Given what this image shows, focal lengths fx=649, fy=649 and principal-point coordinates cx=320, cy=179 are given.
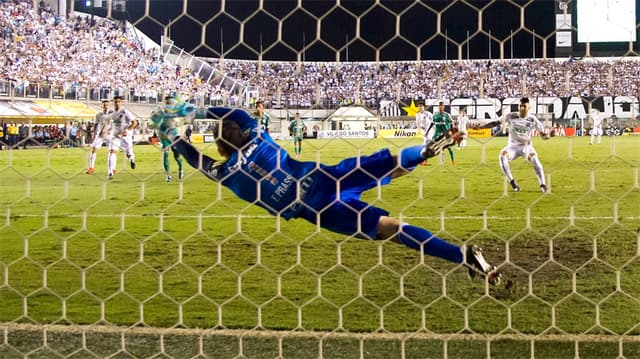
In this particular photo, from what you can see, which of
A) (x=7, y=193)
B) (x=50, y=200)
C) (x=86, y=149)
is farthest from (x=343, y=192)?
(x=7, y=193)

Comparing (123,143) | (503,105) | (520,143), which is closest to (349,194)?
(503,105)

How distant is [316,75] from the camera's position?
2.42 meters

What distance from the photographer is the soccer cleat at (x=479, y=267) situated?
2.31m

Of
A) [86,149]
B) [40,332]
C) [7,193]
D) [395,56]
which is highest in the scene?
[395,56]

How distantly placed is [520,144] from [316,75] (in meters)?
2.22

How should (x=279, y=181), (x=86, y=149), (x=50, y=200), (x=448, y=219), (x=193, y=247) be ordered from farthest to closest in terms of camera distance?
(x=50, y=200) < (x=448, y=219) < (x=193, y=247) < (x=86, y=149) < (x=279, y=181)

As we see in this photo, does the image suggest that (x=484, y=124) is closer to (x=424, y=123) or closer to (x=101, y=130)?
(x=424, y=123)

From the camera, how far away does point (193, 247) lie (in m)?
3.29

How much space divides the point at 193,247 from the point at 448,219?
1.46 m

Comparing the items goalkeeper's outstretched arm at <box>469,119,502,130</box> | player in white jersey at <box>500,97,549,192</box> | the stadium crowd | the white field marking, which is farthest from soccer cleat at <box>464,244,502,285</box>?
player in white jersey at <box>500,97,549,192</box>

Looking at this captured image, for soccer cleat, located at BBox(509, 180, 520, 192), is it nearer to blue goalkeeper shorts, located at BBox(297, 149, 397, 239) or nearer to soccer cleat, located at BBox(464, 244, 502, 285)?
soccer cleat, located at BBox(464, 244, 502, 285)

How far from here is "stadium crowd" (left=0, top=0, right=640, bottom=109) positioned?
2.46 meters

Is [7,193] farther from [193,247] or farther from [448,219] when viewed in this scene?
[448,219]

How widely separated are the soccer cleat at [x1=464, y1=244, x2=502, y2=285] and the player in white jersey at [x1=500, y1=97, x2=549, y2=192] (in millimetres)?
848
